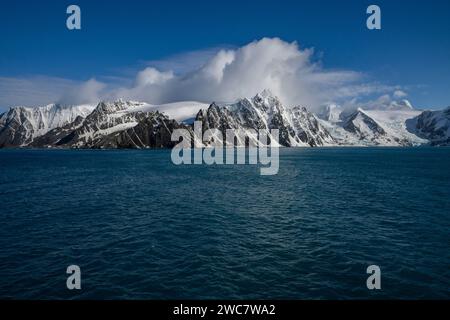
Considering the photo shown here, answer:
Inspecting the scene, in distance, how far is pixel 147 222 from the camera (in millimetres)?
52250

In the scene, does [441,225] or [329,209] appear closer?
[441,225]

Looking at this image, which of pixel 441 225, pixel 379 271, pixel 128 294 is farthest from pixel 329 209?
pixel 128 294

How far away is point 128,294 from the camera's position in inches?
Result: 1132

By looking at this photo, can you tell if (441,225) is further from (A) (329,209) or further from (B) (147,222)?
(B) (147,222)

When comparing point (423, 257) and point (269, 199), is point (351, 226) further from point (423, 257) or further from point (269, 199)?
point (269, 199)

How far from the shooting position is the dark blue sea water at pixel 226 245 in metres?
30.0

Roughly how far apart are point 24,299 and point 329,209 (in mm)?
48125

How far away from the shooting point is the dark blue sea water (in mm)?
30031

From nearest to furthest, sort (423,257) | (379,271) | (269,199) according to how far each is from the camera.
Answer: (379,271), (423,257), (269,199)

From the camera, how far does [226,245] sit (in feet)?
135

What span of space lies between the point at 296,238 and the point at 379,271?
12097 millimetres
